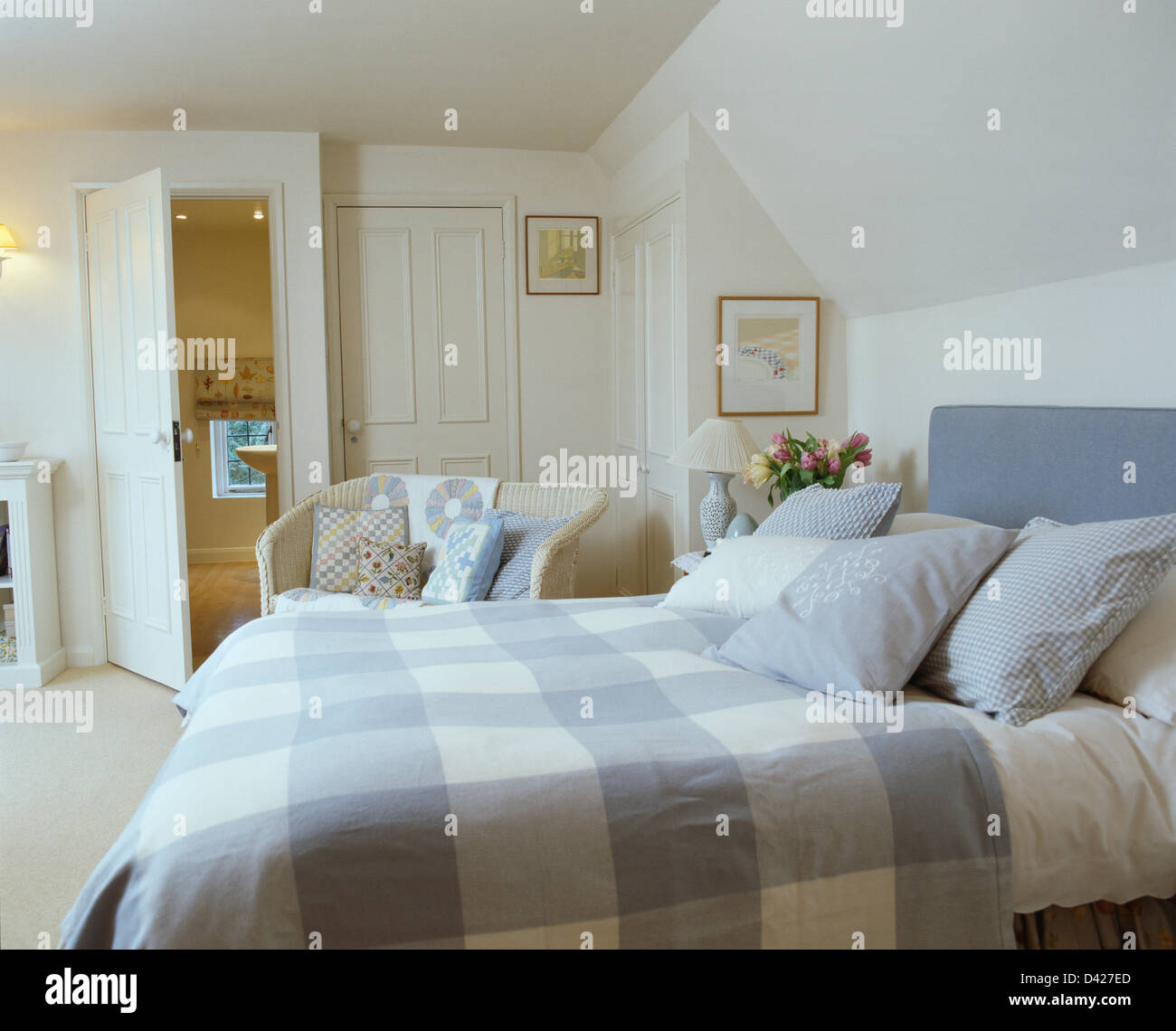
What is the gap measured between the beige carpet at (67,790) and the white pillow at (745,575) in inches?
66.1

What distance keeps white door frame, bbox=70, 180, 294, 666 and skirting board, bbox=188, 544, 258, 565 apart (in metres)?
2.70

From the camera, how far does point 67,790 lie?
3125 millimetres

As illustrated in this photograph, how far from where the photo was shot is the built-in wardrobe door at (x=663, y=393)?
409cm

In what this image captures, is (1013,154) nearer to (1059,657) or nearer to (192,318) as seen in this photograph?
(1059,657)

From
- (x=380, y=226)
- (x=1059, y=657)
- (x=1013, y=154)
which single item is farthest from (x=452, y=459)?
(x=1059, y=657)

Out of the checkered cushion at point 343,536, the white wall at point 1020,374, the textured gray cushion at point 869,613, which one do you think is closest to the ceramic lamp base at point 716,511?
the white wall at point 1020,374

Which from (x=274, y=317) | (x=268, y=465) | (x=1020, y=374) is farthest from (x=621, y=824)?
(x=268, y=465)

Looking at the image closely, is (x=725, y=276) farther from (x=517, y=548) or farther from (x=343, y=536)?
(x=343, y=536)

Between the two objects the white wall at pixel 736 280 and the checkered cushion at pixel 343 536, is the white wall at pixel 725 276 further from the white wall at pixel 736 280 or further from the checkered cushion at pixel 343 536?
the checkered cushion at pixel 343 536

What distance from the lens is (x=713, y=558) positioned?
2605mm

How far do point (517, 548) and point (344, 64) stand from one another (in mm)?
1904

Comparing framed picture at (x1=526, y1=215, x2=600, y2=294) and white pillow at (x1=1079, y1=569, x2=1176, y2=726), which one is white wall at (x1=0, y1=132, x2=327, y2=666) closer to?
framed picture at (x1=526, y1=215, x2=600, y2=294)

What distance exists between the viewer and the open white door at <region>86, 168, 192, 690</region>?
4.01 metres
